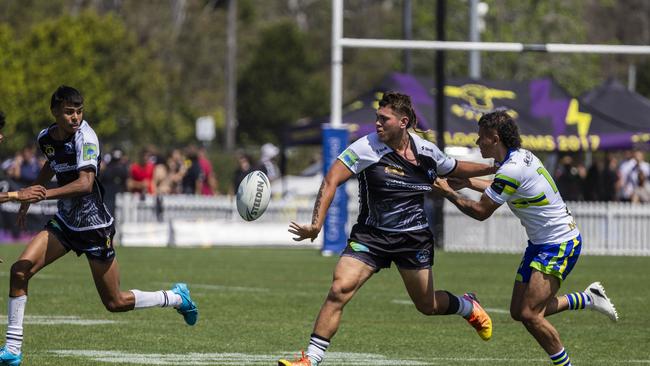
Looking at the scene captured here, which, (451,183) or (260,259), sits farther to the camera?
(260,259)

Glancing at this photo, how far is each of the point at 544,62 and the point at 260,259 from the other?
3902 cm

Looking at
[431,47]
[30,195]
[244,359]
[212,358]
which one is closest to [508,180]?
[244,359]

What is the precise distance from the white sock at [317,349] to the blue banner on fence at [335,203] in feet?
48.0

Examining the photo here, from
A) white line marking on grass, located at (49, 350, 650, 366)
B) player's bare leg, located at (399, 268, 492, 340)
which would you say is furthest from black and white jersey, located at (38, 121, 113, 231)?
player's bare leg, located at (399, 268, 492, 340)

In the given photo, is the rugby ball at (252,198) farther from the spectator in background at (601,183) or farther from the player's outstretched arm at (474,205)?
the spectator in background at (601,183)

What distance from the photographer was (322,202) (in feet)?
31.8

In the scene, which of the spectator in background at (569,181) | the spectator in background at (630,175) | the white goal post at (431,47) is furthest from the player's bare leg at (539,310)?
the spectator in background at (569,181)

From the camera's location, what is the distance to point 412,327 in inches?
543

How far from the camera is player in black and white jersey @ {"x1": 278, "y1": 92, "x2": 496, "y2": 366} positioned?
9891 millimetres

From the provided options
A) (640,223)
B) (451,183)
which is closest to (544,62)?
(640,223)

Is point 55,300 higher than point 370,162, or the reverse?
point 370,162

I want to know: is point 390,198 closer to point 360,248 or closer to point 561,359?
point 360,248

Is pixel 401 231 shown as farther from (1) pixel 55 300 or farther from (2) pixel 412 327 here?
(1) pixel 55 300

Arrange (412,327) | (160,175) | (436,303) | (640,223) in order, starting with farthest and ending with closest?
(160,175)
(640,223)
(412,327)
(436,303)
